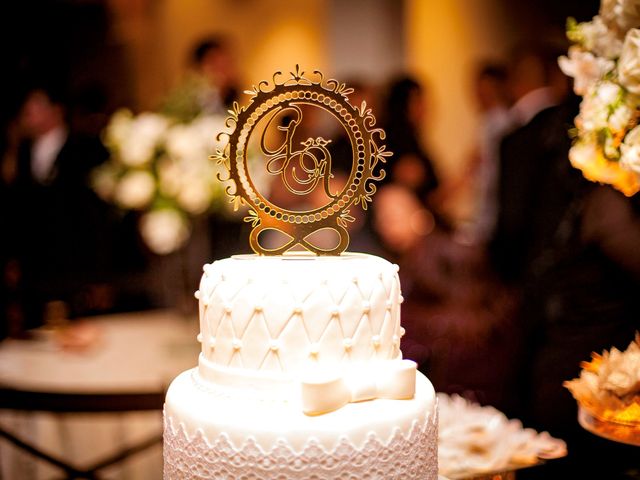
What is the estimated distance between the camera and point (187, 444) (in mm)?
1360

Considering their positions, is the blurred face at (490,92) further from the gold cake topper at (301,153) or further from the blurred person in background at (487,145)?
the gold cake topper at (301,153)

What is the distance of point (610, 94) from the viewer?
1.61m

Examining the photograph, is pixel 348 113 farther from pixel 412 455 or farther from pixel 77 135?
pixel 77 135

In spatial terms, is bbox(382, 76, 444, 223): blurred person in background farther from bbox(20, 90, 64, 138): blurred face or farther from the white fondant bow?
the white fondant bow

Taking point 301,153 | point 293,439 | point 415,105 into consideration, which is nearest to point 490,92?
point 415,105

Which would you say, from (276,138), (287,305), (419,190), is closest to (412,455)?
(287,305)

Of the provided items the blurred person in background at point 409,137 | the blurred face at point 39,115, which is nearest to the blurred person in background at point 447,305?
the blurred person in background at point 409,137

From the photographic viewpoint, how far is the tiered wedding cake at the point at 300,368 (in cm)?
128

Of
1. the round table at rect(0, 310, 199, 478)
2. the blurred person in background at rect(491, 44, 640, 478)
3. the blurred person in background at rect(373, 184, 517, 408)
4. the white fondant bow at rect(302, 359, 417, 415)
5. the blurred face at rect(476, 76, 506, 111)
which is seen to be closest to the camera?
the white fondant bow at rect(302, 359, 417, 415)

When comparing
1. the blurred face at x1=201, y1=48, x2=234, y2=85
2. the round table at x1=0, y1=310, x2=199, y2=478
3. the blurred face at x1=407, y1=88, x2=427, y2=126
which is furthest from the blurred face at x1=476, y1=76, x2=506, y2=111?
the round table at x1=0, y1=310, x2=199, y2=478

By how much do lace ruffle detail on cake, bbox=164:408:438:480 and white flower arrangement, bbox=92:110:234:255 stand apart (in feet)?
6.54

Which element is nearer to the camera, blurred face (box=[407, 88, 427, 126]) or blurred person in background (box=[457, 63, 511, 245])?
blurred face (box=[407, 88, 427, 126])

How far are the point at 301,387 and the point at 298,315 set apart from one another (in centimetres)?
13

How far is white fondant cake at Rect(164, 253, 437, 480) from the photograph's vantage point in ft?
4.20
